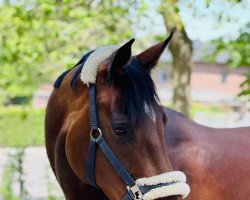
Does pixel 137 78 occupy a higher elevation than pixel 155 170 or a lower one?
higher

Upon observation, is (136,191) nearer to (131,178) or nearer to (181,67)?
(131,178)

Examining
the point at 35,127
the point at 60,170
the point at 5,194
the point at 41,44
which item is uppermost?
the point at 35,127

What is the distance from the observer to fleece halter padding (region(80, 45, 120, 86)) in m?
2.51

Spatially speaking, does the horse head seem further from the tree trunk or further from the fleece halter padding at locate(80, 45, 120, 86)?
the tree trunk

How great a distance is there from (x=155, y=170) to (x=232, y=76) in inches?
1802

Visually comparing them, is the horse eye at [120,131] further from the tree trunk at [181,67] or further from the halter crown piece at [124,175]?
the tree trunk at [181,67]

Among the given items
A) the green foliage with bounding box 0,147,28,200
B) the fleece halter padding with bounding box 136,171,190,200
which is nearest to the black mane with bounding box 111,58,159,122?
the fleece halter padding with bounding box 136,171,190,200

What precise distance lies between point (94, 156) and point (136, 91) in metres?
0.38

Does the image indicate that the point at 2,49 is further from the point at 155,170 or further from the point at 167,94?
the point at 167,94

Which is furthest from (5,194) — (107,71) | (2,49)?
(107,71)

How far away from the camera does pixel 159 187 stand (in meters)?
2.18

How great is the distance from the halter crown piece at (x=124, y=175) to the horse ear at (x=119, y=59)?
147mm

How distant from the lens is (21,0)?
6.28m

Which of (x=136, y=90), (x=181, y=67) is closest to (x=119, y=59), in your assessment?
(x=136, y=90)
